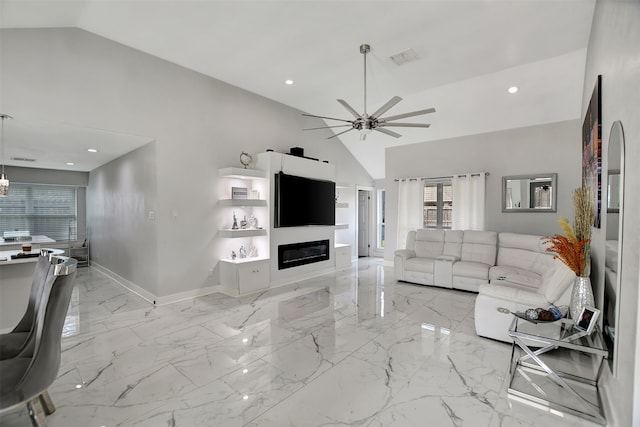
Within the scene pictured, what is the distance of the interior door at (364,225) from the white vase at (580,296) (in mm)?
6221

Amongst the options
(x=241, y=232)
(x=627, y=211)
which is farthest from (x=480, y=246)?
Result: (x=241, y=232)

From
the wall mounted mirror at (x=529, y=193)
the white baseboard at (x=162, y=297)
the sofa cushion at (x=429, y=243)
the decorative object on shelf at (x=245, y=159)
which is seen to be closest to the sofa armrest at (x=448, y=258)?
the sofa cushion at (x=429, y=243)

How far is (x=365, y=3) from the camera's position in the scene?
9.39 ft

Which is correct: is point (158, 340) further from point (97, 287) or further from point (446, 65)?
point (446, 65)

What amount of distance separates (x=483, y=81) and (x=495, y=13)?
5.76ft

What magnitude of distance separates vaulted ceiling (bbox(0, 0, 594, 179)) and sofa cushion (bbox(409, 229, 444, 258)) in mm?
2268

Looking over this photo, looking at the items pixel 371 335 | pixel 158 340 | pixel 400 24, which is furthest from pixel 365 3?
pixel 158 340

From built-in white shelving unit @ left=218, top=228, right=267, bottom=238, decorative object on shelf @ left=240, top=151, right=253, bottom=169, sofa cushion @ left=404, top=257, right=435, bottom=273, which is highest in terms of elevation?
decorative object on shelf @ left=240, top=151, right=253, bottom=169

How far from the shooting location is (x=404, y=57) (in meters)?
3.82

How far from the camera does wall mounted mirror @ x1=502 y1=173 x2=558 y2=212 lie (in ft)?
16.8

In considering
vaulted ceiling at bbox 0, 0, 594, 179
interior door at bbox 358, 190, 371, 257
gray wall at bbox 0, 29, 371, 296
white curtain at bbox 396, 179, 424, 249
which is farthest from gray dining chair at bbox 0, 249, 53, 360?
interior door at bbox 358, 190, 371, 257

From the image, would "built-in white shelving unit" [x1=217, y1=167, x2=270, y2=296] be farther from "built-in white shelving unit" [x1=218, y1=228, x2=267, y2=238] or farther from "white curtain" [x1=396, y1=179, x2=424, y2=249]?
"white curtain" [x1=396, y1=179, x2=424, y2=249]

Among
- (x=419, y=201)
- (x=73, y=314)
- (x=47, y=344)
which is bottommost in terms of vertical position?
(x=73, y=314)

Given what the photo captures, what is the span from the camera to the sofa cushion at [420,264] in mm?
5148
